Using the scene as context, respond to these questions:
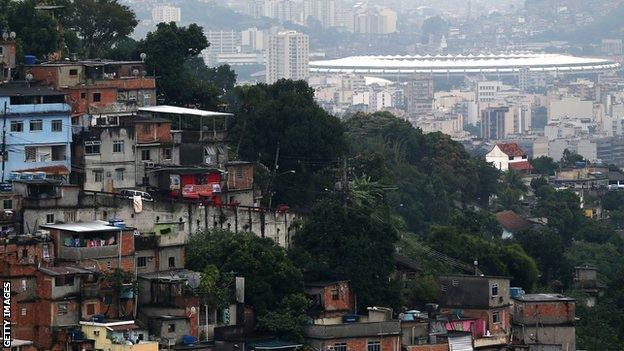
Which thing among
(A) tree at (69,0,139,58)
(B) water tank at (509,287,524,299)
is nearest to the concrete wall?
(B) water tank at (509,287,524,299)

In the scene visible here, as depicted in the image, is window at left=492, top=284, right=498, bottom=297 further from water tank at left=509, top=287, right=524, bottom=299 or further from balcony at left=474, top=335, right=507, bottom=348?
water tank at left=509, top=287, right=524, bottom=299

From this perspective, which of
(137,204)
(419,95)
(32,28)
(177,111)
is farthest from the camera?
(419,95)

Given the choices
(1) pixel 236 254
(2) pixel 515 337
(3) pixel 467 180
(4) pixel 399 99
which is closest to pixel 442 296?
(2) pixel 515 337

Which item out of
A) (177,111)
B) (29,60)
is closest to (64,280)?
(177,111)

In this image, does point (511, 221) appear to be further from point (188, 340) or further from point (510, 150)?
point (188, 340)

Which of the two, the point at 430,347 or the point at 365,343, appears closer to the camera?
the point at 365,343

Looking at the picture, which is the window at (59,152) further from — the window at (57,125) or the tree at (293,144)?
the tree at (293,144)
